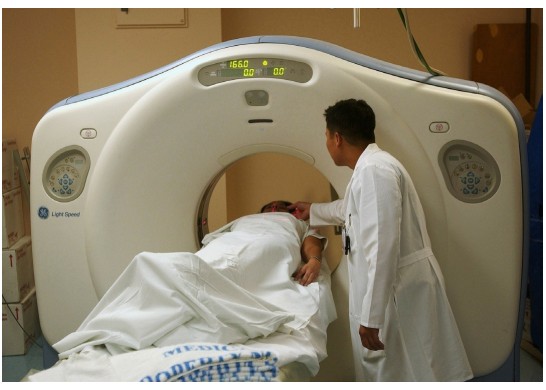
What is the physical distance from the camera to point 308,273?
2.28 m

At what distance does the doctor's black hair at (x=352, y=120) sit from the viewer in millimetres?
2037

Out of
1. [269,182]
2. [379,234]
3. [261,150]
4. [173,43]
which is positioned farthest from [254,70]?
[269,182]

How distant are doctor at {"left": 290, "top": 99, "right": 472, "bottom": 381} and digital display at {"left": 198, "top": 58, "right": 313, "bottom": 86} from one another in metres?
0.22

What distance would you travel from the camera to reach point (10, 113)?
332 cm

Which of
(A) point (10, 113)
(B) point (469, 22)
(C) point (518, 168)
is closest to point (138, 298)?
(C) point (518, 168)

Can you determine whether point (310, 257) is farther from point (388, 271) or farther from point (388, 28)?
point (388, 28)

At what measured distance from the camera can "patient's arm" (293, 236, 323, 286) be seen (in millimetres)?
2264

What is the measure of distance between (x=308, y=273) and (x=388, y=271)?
49 cm

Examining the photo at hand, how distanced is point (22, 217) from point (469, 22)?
2.52 meters

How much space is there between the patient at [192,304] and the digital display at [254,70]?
1.93 feet

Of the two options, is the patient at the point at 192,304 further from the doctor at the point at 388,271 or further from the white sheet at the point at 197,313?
the doctor at the point at 388,271

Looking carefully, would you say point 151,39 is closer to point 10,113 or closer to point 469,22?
point 10,113

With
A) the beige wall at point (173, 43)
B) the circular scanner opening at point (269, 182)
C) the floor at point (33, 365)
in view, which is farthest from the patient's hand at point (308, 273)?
the circular scanner opening at point (269, 182)

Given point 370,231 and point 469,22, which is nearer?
point 370,231
